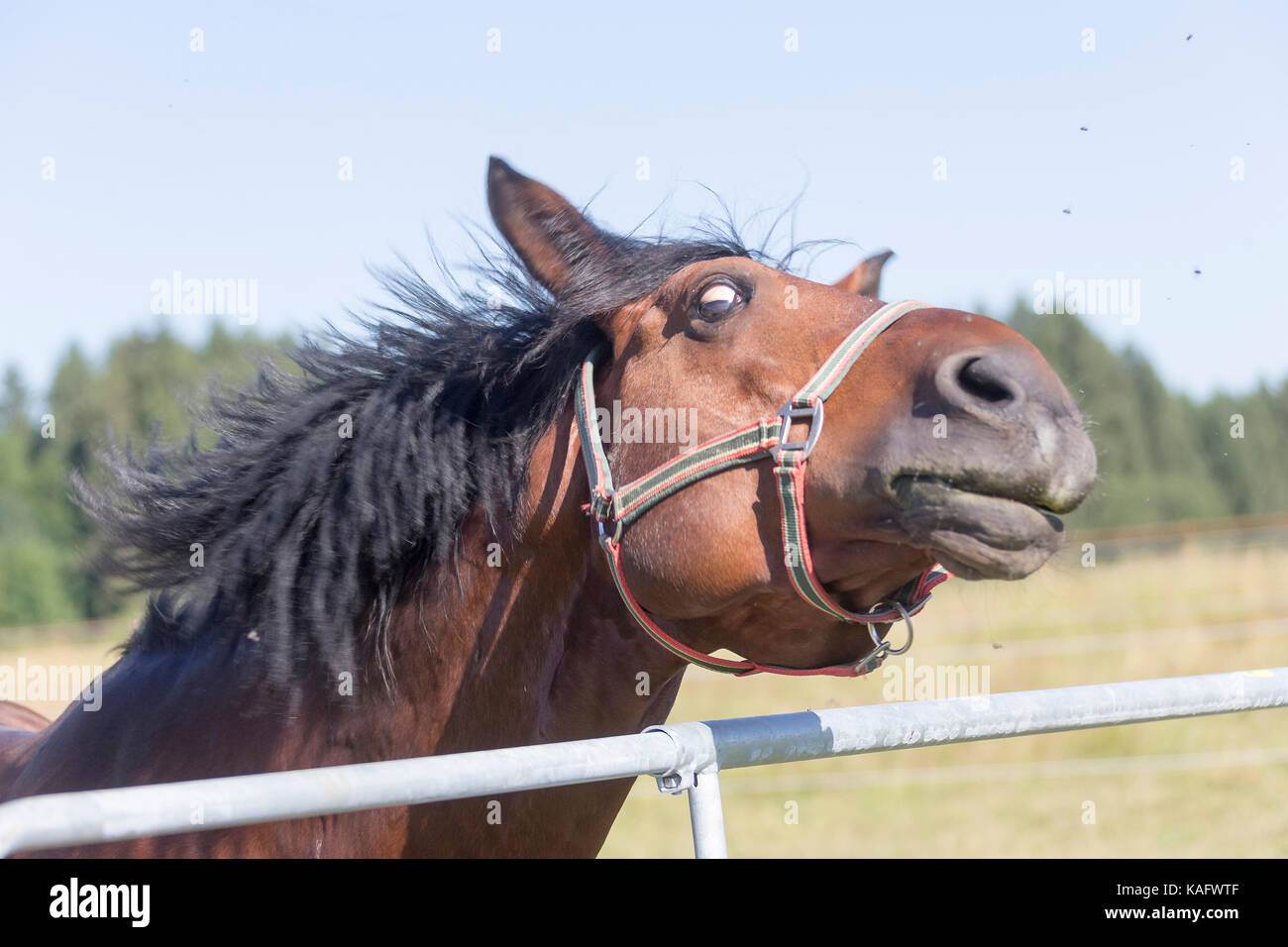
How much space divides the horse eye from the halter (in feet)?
0.95

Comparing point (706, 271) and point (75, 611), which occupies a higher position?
point (706, 271)

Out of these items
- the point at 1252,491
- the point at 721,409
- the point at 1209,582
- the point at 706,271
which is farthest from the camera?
the point at 1252,491

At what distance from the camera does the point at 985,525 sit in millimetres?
1976

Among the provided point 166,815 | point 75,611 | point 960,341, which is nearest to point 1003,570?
point 960,341

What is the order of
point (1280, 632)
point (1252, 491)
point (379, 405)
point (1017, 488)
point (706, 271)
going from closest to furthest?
1. point (1017, 488)
2. point (706, 271)
3. point (379, 405)
4. point (1280, 632)
5. point (1252, 491)

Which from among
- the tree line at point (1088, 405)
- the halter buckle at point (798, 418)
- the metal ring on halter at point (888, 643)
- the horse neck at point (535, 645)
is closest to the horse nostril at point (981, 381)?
the halter buckle at point (798, 418)

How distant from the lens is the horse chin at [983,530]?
197 cm

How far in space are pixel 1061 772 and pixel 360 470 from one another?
931 centimetres

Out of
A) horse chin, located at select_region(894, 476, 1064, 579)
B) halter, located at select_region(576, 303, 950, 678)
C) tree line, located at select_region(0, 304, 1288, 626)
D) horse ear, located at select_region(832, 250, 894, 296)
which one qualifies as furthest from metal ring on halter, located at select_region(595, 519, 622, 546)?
tree line, located at select_region(0, 304, 1288, 626)

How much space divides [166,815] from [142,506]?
6.29 feet

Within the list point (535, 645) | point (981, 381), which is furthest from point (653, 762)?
point (981, 381)

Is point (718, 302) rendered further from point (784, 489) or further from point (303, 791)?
point (303, 791)

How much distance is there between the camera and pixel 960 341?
2094 mm
